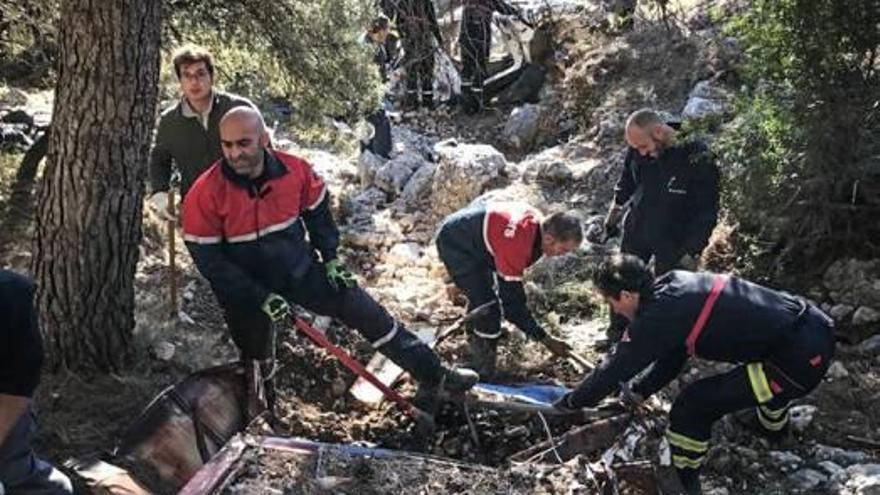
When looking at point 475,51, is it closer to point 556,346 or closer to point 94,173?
point 556,346

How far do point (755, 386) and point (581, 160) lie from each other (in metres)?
5.82

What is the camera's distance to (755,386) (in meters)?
4.28

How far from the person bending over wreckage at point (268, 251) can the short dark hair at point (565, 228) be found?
2.90 feet

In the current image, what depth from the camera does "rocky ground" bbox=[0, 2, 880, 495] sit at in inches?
176

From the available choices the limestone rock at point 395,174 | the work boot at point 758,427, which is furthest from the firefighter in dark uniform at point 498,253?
the limestone rock at point 395,174

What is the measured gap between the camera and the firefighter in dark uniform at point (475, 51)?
224 inches

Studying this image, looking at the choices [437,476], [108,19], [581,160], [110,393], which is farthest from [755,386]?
[581,160]

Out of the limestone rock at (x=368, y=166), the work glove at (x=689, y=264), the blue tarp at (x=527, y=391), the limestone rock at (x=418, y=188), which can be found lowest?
the blue tarp at (x=527, y=391)

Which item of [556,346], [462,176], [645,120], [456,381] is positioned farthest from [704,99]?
[456,381]

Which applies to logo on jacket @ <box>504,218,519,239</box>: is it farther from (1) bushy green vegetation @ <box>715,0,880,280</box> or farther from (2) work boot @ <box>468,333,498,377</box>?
(1) bushy green vegetation @ <box>715,0,880,280</box>

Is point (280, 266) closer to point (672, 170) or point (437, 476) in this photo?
point (437, 476)

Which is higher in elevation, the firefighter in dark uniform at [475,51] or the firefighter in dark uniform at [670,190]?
the firefighter in dark uniform at [475,51]

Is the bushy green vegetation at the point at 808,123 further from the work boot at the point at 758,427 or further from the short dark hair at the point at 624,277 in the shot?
the short dark hair at the point at 624,277

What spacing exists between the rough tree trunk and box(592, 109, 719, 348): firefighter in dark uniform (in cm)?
283
